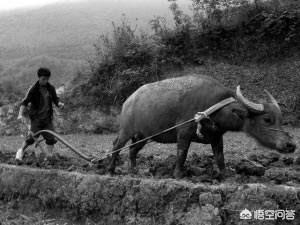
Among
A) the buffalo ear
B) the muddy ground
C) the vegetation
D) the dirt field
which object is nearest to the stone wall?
the dirt field

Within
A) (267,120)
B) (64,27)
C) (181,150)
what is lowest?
(181,150)

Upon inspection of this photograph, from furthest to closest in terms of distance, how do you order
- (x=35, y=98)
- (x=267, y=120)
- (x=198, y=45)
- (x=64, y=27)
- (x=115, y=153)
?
(x=64, y=27), (x=198, y=45), (x=35, y=98), (x=115, y=153), (x=267, y=120)

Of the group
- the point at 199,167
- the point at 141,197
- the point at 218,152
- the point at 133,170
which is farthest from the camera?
the point at 133,170

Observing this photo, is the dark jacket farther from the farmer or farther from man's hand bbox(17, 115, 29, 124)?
man's hand bbox(17, 115, 29, 124)

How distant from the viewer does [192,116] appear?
665cm

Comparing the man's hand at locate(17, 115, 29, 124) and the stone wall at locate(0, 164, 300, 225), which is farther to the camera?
the man's hand at locate(17, 115, 29, 124)

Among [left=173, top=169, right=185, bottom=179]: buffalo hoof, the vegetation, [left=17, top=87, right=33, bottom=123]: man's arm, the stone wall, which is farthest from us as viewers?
the vegetation

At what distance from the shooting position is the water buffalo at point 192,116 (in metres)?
6.37

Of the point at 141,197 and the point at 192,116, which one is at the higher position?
the point at 192,116

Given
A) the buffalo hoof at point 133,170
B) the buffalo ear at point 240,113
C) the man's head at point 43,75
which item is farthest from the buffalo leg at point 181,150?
the man's head at point 43,75

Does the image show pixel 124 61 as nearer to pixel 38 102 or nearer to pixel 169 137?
pixel 38 102

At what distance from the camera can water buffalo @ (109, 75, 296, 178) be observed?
637 centimetres

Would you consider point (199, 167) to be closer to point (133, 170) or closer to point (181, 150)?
point (181, 150)

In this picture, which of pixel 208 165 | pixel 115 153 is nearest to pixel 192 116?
pixel 208 165
